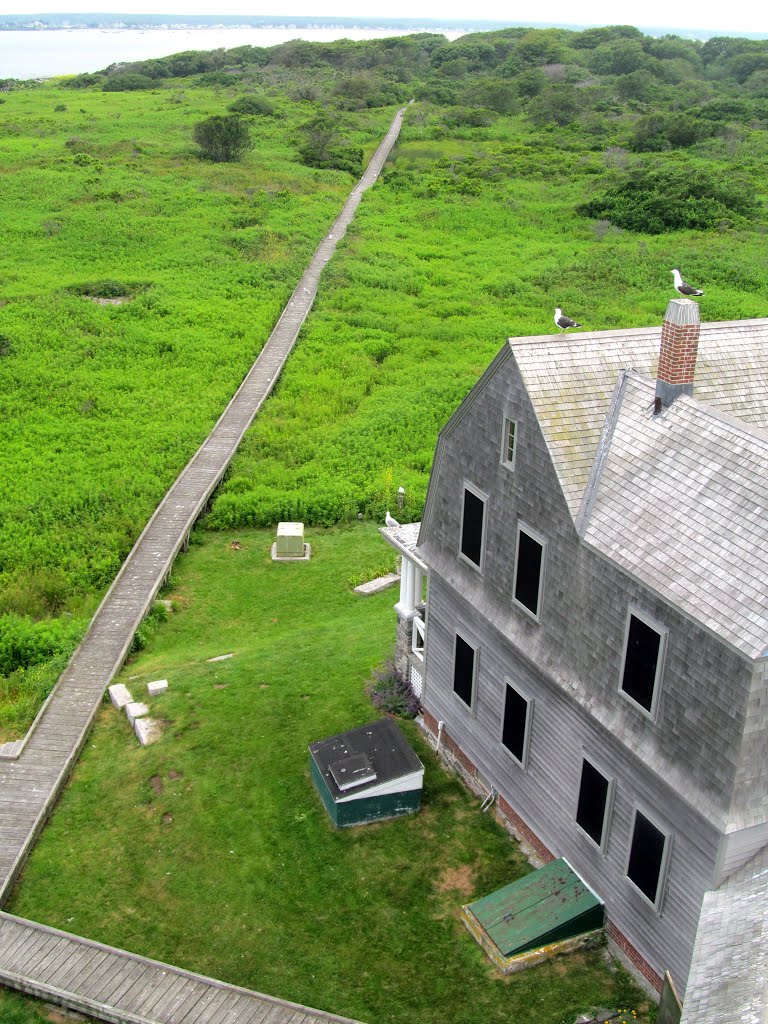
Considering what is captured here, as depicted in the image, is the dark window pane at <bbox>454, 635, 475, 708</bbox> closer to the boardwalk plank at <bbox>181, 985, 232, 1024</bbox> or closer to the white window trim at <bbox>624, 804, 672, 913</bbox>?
the white window trim at <bbox>624, 804, 672, 913</bbox>

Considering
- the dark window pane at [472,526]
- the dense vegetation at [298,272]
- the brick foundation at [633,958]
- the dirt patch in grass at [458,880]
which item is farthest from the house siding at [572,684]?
the dense vegetation at [298,272]

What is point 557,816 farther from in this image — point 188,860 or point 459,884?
point 188,860

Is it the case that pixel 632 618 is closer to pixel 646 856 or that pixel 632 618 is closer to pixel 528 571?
pixel 528 571

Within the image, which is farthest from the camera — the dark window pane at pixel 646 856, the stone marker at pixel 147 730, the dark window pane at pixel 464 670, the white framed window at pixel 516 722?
the stone marker at pixel 147 730

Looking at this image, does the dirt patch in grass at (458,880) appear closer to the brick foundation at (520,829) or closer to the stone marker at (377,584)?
the brick foundation at (520,829)

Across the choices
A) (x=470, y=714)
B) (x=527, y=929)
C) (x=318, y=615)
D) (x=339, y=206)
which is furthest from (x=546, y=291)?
(x=527, y=929)

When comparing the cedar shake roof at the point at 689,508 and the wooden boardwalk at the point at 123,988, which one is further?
the wooden boardwalk at the point at 123,988
